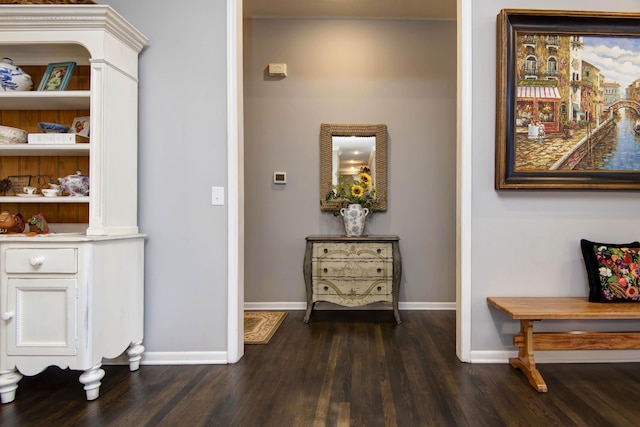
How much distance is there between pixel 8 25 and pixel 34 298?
1.42 meters

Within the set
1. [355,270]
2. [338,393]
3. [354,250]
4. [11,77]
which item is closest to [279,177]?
[354,250]

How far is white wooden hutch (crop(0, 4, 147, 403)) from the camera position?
6.01 ft

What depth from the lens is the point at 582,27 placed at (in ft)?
7.53

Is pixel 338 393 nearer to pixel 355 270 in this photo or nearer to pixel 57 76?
pixel 355 270

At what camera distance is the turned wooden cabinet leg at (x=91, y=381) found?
1.84 meters

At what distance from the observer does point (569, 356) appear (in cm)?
235

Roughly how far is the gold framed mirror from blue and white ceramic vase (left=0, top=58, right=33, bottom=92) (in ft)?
7.49

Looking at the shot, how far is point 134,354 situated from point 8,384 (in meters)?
0.57

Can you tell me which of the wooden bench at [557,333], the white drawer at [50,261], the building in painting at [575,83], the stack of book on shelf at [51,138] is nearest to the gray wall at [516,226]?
the wooden bench at [557,333]

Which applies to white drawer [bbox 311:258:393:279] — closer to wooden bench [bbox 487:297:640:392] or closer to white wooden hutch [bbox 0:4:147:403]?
wooden bench [bbox 487:297:640:392]

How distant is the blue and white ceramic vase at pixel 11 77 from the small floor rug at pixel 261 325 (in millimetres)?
2097

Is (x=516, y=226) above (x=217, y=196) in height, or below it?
below

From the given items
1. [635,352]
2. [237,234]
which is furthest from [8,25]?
[635,352]

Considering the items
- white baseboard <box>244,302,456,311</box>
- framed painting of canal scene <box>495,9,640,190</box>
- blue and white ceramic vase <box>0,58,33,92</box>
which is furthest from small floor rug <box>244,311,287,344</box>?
blue and white ceramic vase <box>0,58,33,92</box>
